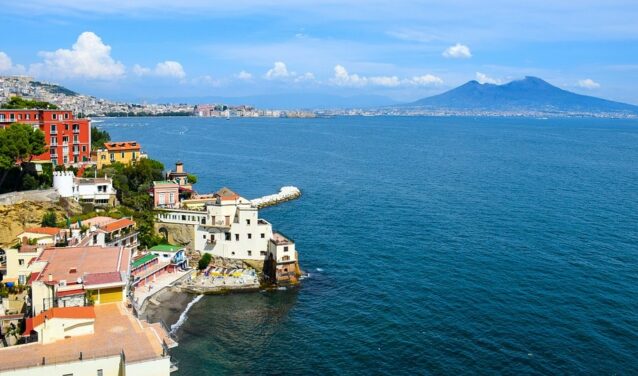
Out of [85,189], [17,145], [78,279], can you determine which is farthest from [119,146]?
[78,279]

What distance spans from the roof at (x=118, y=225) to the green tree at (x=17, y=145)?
969cm

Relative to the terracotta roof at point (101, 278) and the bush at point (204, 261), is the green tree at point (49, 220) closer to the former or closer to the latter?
the bush at point (204, 261)

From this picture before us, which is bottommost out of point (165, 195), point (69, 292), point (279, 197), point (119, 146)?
point (279, 197)

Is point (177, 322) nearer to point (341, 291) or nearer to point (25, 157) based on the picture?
point (341, 291)

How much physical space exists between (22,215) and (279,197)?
119 ft

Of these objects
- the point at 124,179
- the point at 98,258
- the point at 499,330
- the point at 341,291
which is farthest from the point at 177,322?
the point at 124,179

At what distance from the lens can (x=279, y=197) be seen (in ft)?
240

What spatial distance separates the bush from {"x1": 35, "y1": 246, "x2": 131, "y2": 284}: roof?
11.9 meters

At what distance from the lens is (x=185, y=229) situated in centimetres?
4653

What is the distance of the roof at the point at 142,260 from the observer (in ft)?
130

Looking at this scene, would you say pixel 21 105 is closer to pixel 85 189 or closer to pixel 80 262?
pixel 85 189

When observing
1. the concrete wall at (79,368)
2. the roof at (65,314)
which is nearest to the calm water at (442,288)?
the roof at (65,314)

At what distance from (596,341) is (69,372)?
27.3m

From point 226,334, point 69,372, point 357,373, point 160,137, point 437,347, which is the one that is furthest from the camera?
point 160,137
